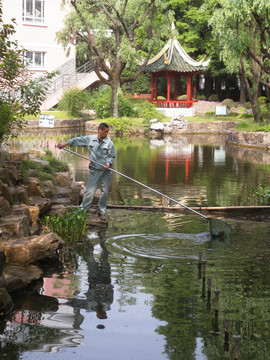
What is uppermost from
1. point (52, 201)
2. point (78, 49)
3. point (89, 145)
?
point (78, 49)

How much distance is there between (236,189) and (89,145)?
6.66 meters

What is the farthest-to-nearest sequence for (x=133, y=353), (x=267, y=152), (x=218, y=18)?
(x=218, y=18), (x=267, y=152), (x=133, y=353)

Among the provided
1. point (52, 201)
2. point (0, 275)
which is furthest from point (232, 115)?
point (0, 275)

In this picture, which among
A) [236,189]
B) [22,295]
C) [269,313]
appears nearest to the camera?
[269,313]

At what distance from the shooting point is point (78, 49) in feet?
130

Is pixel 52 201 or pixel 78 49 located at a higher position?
pixel 78 49

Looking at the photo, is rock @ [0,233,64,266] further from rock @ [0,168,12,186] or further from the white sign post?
the white sign post

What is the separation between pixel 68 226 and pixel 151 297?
301 centimetres

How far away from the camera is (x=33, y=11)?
47344 mm

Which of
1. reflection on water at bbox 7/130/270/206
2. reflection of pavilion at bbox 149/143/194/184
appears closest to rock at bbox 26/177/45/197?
reflection on water at bbox 7/130/270/206

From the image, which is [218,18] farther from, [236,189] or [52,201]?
[52,201]

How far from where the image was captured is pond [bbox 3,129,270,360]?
6.26 metres

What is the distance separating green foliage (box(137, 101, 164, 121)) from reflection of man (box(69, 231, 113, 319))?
97.0ft

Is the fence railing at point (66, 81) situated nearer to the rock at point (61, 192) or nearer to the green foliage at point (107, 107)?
the green foliage at point (107, 107)
